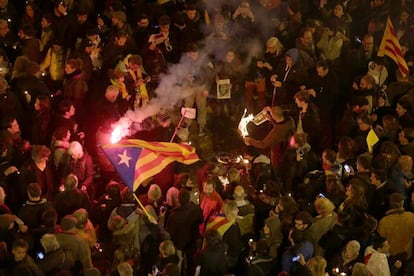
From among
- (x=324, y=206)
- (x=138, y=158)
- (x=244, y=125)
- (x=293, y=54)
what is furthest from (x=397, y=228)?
(x=293, y=54)

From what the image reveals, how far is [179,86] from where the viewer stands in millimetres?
14273

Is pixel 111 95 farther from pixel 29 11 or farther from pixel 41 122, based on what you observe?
pixel 29 11

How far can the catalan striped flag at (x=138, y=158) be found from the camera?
430 inches

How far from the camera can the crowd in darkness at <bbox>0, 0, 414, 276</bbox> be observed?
10625 millimetres

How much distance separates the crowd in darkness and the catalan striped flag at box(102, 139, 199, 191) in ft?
0.83

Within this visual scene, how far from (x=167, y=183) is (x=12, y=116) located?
2.45m

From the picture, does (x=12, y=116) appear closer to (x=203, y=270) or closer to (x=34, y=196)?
(x=34, y=196)

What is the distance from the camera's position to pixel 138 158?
1110 cm

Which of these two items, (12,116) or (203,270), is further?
(12,116)

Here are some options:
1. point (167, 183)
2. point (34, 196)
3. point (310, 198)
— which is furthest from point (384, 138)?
point (34, 196)

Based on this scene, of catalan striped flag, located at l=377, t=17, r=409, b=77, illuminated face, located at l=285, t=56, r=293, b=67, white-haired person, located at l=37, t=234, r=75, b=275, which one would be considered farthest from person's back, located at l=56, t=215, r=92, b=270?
catalan striped flag, located at l=377, t=17, r=409, b=77

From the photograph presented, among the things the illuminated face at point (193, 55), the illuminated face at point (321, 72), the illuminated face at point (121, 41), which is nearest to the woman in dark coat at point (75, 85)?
the illuminated face at point (121, 41)

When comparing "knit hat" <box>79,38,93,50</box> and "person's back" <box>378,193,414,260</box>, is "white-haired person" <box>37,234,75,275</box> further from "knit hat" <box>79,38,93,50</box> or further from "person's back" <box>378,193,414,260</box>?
"knit hat" <box>79,38,93,50</box>

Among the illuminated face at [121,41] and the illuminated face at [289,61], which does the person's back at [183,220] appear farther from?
the illuminated face at [289,61]
